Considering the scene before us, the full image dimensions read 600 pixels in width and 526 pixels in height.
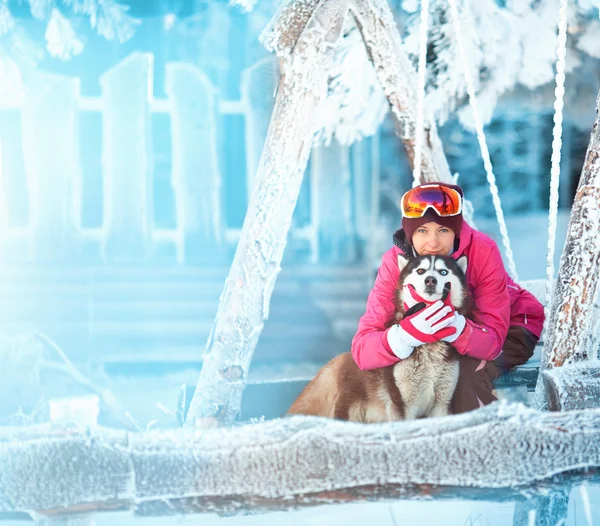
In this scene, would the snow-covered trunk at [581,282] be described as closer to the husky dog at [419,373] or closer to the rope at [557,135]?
the rope at [557,135]

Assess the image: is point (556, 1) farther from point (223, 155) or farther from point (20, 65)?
point (20, 65)

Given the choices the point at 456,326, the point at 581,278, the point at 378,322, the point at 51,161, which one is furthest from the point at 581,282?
the point at 51,161

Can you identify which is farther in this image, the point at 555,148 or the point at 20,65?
the point at 20,65

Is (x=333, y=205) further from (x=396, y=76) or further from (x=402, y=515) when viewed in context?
(x=402, y=515)

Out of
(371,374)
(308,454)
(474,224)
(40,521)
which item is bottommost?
(40,521)

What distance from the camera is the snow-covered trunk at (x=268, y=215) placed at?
1541 millimetres

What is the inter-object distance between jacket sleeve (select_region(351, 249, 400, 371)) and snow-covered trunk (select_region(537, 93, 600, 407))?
344 mm

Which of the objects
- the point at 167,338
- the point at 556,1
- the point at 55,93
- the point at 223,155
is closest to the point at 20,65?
the point at 55,93

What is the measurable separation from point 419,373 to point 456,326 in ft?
0.40

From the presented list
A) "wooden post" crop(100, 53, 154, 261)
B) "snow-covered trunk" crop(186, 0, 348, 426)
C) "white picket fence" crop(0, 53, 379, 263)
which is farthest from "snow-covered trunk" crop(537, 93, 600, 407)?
"wooden post" crop(100, 53, 154, 261)

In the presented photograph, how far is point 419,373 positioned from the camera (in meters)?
1.36

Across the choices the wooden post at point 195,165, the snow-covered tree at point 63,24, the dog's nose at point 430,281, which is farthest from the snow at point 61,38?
the dog's nose at point 430,281

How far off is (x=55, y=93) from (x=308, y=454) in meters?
1.08

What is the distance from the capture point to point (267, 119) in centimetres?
171
